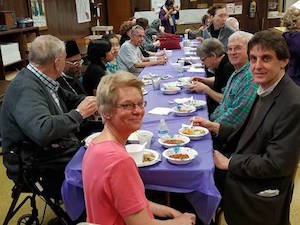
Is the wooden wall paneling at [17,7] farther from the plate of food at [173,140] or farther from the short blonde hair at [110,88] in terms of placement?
the short blonde hair at [110,88]

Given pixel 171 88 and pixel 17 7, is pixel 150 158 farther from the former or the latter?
pixel 17 7

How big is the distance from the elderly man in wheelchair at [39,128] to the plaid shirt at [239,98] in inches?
38.9

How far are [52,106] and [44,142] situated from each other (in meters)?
0.28

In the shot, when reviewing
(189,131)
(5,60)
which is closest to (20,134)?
(189,131)

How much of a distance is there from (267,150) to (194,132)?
1.62 feet

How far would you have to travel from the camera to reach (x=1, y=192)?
2893 millimetres

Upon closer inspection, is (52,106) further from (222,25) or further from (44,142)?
(222,25)

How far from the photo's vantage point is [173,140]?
1.88 meters

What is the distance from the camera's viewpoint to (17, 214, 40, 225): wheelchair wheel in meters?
2.16

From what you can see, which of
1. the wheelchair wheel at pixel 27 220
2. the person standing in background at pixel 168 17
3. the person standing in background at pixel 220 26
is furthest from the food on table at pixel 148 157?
the person standing in background at pixel 168 17

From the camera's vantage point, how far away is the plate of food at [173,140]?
1826mm

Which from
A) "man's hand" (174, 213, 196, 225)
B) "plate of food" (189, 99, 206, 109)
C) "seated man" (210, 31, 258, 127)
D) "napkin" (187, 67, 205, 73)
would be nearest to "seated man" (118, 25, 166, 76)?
"napkin" (187, 67, 205, 73)

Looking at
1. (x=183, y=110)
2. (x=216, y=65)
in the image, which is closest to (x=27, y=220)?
(x=183, y=110)

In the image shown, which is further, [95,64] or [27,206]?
[95,64]
